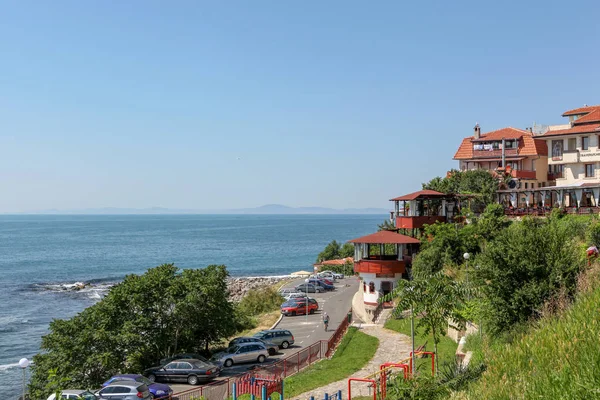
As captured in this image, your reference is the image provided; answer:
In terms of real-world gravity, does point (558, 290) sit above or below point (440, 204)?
below

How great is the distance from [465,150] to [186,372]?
46546mm

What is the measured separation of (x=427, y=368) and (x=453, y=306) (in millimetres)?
3188

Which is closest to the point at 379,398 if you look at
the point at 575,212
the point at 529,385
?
the point at 529,385

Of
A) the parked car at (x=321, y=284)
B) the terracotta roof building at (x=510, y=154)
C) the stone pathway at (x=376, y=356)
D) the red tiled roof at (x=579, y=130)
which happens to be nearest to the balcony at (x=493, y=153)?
the terracotta roof building at (x=510, y=154)

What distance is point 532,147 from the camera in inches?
2232

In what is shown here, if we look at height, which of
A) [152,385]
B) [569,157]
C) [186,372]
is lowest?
[152,385]

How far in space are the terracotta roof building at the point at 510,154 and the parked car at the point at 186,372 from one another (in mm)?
36814

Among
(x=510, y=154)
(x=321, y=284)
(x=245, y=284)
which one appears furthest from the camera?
(x=245, y=284)

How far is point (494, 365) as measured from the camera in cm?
1121

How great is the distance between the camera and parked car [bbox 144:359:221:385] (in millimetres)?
26766

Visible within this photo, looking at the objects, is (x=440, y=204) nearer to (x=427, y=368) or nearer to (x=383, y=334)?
(x=383, y=334)

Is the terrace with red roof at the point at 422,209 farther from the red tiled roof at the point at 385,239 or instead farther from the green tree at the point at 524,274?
the green tree at the point at 524,274

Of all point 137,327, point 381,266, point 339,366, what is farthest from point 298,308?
point 339,366

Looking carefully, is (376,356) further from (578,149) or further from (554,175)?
(554,175)
